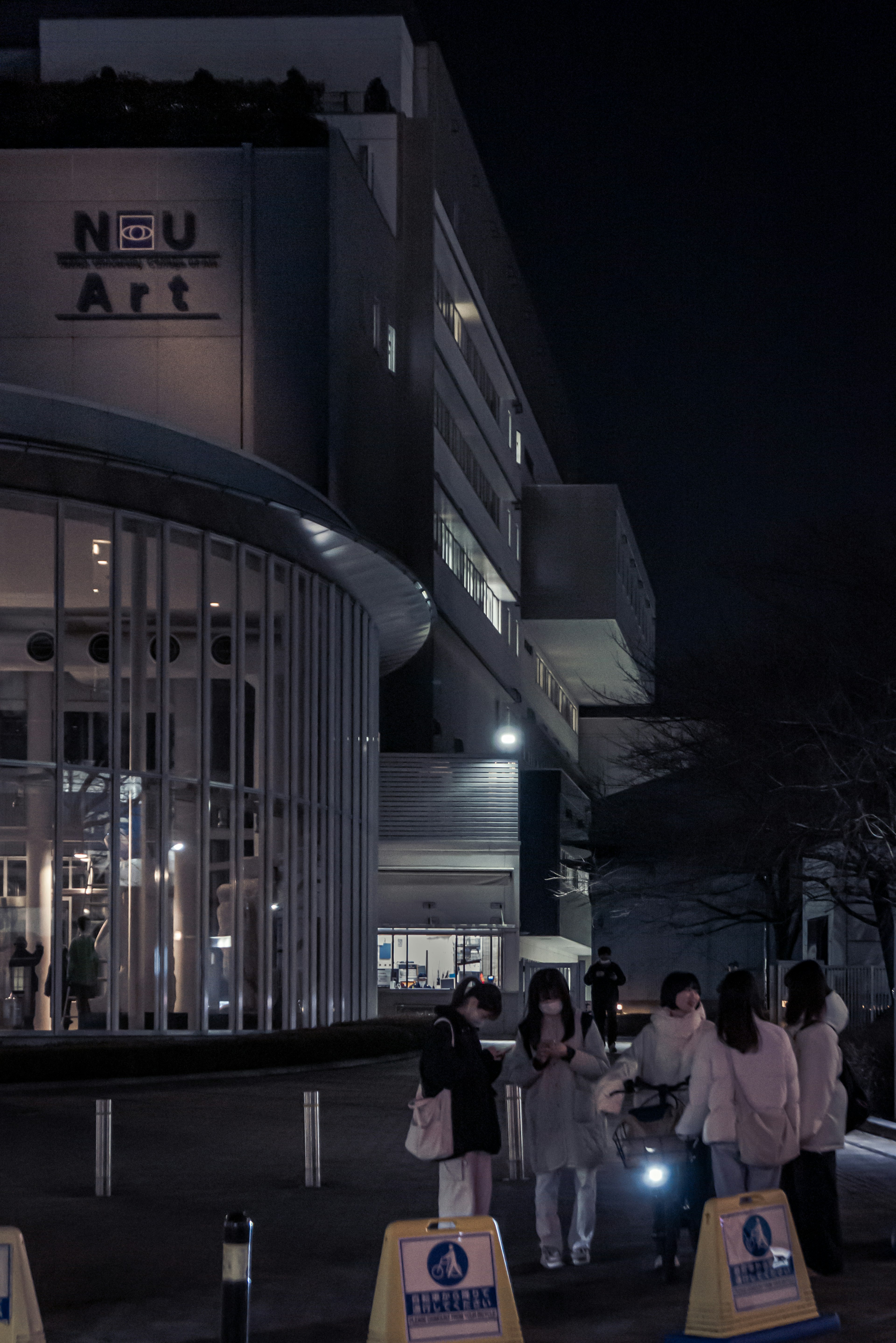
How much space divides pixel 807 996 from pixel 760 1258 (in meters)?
2.10

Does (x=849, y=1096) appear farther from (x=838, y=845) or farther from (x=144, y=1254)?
(x=838, y=845)

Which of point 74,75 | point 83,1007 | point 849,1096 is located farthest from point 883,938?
point 74,75

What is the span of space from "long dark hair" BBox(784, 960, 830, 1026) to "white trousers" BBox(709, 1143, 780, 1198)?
3.37 ft

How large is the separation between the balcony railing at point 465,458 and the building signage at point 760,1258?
36736 millimetres

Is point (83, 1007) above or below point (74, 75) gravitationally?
below

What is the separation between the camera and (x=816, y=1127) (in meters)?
9.50

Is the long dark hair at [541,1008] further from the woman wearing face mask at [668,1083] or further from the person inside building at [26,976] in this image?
the person inside building at [26,976]

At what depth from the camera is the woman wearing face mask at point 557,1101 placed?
9.66 m

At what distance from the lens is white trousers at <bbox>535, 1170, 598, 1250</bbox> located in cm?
967

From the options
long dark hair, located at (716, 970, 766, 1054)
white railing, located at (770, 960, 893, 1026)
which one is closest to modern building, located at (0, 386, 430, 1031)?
white railing, located at (770, 960, 893, 1026)

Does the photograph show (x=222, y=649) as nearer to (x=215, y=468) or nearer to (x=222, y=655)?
(x=222, y=655)

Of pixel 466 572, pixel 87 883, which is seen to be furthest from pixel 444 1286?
pixel 466 572

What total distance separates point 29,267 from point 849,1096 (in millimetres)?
31365

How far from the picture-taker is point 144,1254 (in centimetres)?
1021
